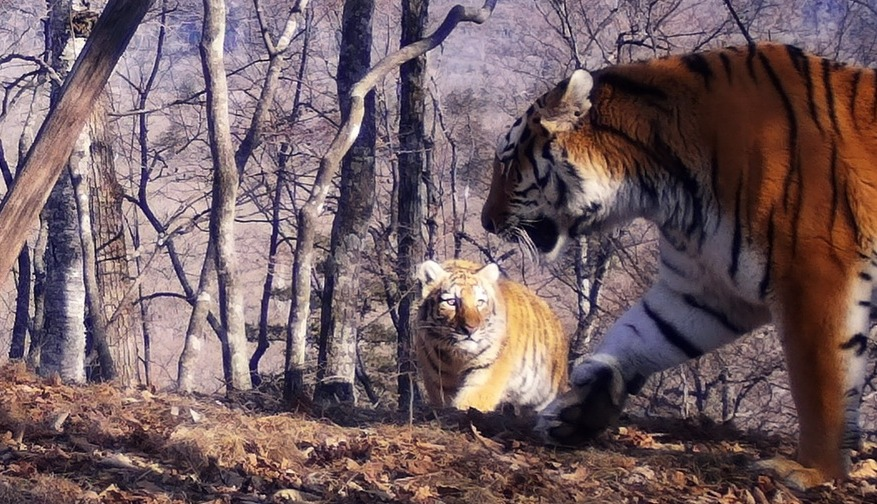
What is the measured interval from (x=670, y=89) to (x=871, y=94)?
713 millimetres

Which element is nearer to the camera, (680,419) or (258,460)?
(258,460)

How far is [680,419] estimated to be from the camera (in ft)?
14.5

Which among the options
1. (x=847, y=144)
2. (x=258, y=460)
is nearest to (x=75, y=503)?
(x=258, y=460)

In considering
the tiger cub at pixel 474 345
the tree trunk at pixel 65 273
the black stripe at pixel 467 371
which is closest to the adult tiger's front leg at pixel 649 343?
the tiger cub at pixel 474 345

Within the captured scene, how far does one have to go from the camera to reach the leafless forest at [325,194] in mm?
7805

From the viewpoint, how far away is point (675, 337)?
4.17 m

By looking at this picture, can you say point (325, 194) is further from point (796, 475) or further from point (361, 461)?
point (796, 475)

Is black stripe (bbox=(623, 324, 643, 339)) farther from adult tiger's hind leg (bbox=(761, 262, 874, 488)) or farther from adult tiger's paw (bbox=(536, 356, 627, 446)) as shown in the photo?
adult tiger's hind leg (bbox=(761, 262, 874, 488))

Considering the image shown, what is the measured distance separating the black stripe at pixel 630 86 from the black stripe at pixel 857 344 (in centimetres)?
113

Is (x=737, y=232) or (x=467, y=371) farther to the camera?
(x=467, y=371)

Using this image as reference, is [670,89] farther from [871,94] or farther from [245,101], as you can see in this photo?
[245,101]

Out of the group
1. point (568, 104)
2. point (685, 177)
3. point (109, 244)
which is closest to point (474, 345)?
point (568, 104)

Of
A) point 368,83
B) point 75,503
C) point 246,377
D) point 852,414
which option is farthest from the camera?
point 246,377

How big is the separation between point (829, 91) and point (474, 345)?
355 cm
